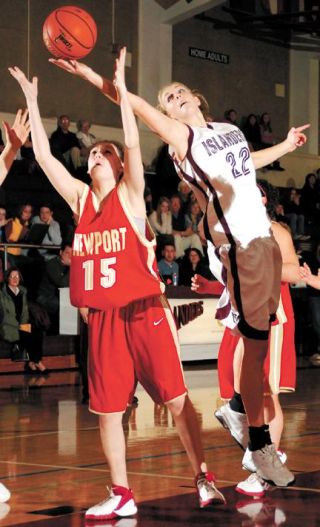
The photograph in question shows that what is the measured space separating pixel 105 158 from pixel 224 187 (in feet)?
2.16

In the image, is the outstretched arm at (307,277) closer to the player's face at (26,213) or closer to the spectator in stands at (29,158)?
the player's face at (26,213)

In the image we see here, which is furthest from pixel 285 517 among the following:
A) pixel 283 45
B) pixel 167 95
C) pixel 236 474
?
pixel 283 45

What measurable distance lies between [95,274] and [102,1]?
14693mm

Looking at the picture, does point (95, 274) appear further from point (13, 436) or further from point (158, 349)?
point (13, 436)

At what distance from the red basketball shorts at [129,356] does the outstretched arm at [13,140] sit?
0.93 meters

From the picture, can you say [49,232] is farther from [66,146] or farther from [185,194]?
[185,194]

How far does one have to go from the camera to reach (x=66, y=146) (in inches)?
608

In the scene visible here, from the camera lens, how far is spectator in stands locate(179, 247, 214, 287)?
14.6 metres

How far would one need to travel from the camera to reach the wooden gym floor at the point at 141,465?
4402 mm

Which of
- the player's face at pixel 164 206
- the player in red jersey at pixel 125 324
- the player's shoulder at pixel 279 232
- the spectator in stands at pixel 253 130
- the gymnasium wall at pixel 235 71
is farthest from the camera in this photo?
the gymnasium wall at pixel 235 71

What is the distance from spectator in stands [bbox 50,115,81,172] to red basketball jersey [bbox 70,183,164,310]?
10.6 metres

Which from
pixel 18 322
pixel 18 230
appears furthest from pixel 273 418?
pixel 18 230

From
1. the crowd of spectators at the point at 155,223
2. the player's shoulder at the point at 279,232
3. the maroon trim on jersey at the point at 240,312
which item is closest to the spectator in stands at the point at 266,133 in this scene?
the crowd of spectators at the point at 155,223

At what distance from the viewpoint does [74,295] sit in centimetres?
462
